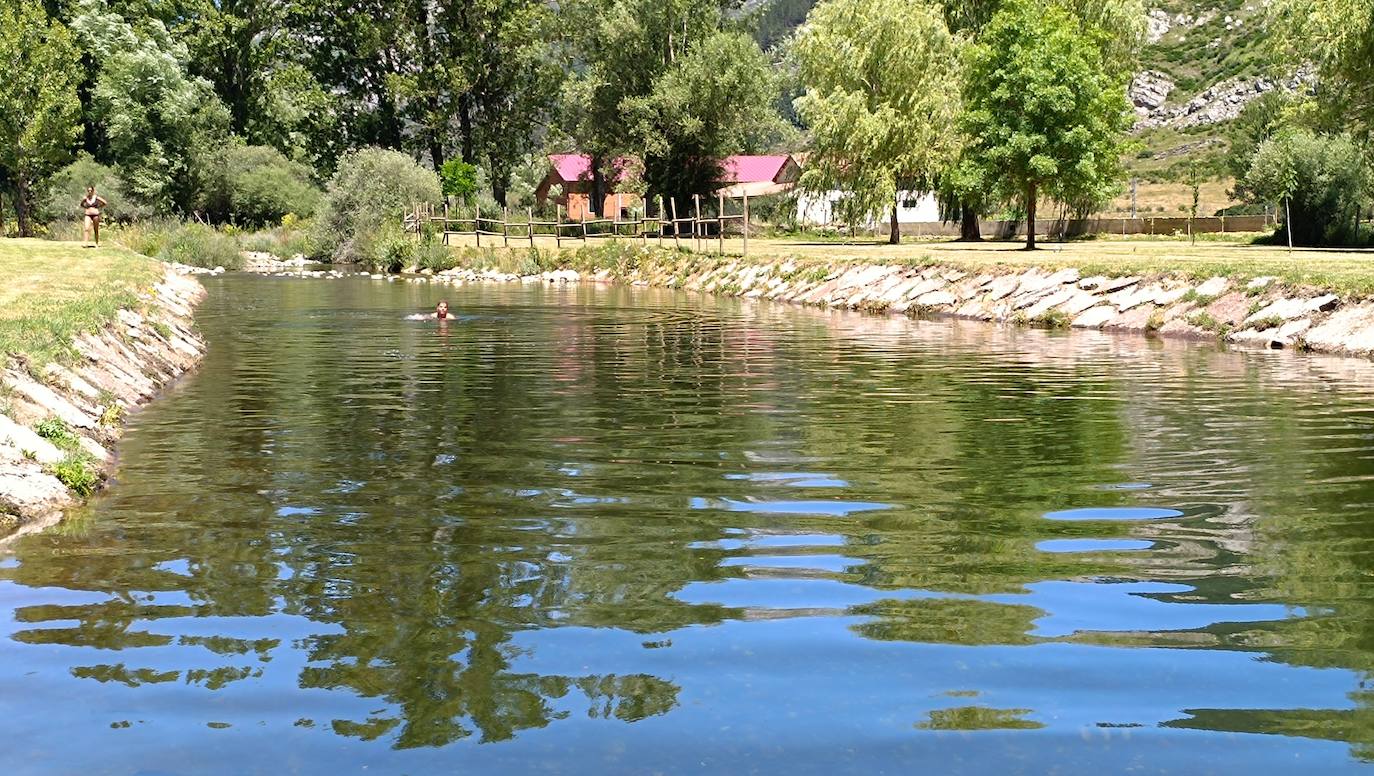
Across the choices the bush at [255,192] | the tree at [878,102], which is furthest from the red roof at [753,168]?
the tree at [878,102]

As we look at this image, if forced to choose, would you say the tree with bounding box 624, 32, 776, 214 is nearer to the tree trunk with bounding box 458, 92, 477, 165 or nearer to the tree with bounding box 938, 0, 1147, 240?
the tree with bounding box 938, 0, 1147, 240

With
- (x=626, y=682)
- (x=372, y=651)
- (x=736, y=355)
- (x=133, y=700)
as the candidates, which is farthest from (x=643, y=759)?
(x=736, y=355)

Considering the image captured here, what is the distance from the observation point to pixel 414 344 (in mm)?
26031

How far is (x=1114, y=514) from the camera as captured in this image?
408 inches

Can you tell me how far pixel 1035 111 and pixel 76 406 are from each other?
40.2 meters

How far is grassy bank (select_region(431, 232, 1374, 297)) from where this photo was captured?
2858 centimetres

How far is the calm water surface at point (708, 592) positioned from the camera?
591cm

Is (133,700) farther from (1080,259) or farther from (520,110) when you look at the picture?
(520,110)

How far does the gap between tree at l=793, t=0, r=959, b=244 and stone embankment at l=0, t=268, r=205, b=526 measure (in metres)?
35.9

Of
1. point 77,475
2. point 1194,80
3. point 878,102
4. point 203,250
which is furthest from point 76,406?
point 1194,80

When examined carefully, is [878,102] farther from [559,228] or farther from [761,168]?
[761,168]

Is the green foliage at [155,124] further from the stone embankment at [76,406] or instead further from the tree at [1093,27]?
the stone embankment at [76,406]

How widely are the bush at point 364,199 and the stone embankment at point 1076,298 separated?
2245 cm

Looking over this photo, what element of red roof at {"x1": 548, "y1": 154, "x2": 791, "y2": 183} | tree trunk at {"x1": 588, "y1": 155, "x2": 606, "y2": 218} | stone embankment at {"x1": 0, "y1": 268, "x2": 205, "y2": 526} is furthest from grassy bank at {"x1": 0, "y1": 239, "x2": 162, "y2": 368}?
red roof at {"x1": 548, "y1": 154, "x2": 791, "y2": 183}
